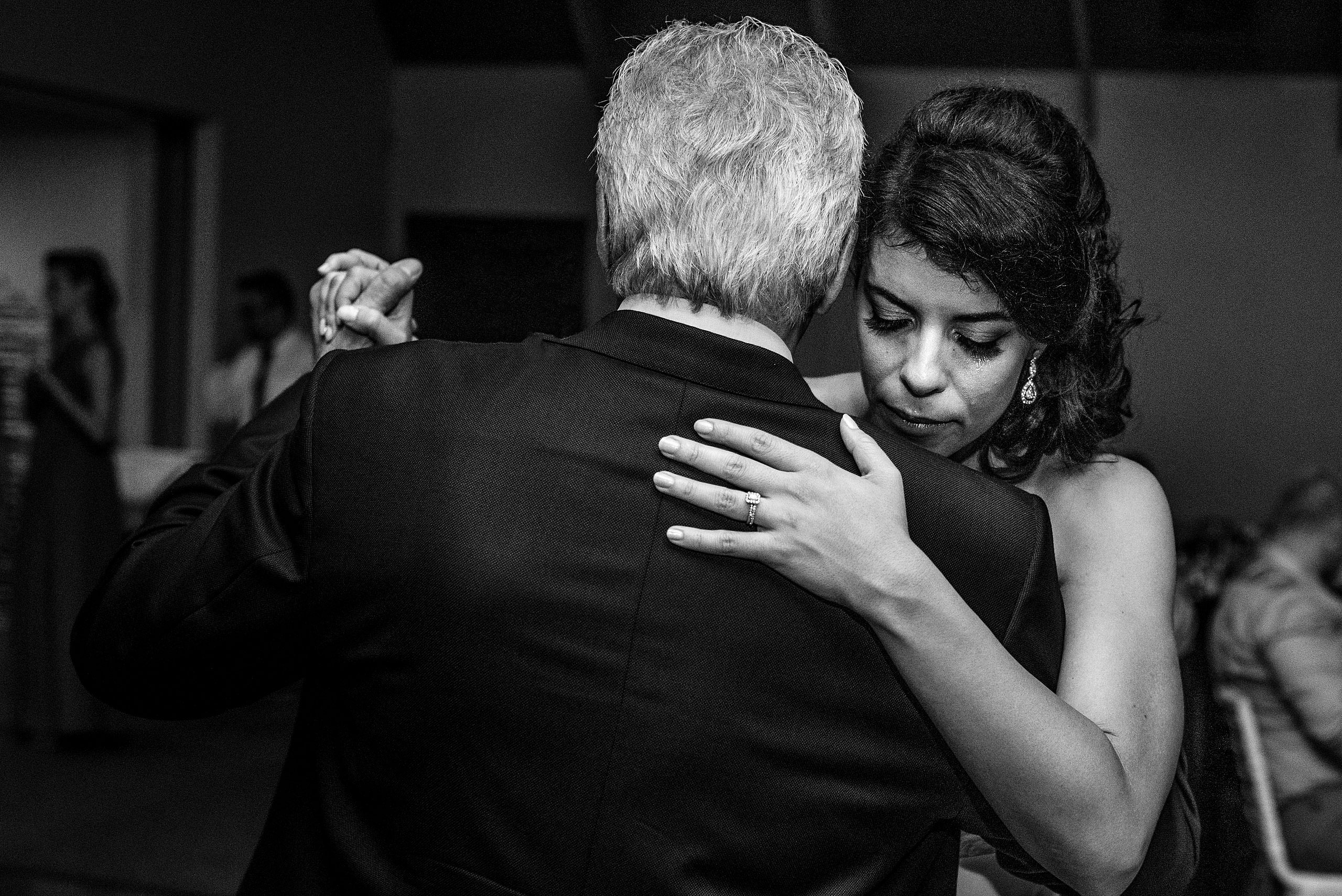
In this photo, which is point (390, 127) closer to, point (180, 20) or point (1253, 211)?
point (180, 20)

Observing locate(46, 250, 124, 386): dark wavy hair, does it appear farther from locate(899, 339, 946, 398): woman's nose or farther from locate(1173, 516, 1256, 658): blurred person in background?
locate(899, 339, 946, 398): woman's nose

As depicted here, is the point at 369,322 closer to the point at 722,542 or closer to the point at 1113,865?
the point at 722,542

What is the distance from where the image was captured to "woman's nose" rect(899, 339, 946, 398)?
1.28m

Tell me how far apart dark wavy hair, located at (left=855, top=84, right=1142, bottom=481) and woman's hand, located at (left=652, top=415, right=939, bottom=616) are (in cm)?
42

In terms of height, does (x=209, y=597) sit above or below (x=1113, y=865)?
above

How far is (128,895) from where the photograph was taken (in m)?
3.33

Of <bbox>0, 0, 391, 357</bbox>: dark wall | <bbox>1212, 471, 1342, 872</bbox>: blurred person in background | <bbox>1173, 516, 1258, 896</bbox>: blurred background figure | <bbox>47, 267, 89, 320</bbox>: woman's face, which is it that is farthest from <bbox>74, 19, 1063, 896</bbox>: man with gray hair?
<bbox>47, 267, 89, 320</bbox>: woman's face

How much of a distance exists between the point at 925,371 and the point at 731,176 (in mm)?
381

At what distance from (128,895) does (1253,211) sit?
5.09 metres

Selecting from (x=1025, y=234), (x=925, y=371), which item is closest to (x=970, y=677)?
(x=925, y=371)

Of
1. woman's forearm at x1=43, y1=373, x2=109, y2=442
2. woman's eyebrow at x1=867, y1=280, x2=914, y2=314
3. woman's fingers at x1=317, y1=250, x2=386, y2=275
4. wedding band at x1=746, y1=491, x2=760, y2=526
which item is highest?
woman's eyebrow at x1=867, y1=280, x2=914, y2=314

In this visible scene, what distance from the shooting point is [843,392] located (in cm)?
174

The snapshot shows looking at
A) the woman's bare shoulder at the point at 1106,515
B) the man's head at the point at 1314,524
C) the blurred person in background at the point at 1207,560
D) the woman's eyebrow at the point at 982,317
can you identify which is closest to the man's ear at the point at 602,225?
the woman's eyebrow at the point at 982,317

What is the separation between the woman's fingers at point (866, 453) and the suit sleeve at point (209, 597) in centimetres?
40
